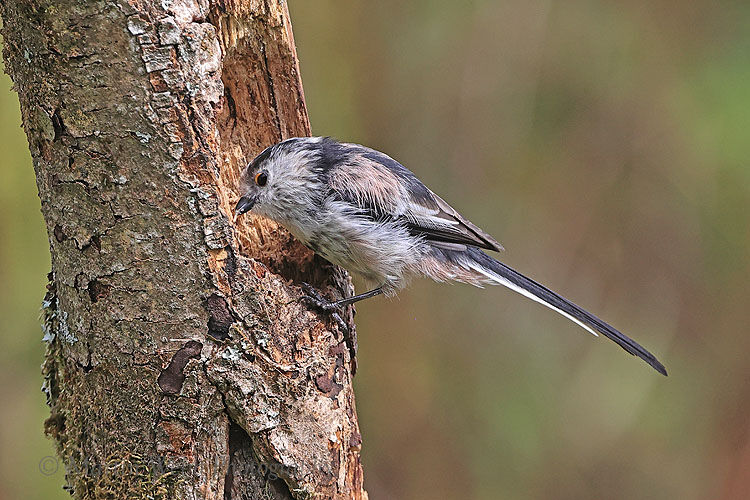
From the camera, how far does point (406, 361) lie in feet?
12.6

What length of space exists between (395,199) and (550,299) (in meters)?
0.72

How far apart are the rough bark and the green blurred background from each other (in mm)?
1724

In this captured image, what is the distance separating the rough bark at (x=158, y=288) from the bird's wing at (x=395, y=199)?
660mm

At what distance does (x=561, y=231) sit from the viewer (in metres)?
4.00

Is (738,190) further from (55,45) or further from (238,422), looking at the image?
(55,45)

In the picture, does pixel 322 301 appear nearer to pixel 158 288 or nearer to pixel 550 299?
pixel 158 288

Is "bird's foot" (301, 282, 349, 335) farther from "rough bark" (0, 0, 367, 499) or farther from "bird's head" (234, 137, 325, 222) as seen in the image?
"bird's head" (234, 137, 325, 222)

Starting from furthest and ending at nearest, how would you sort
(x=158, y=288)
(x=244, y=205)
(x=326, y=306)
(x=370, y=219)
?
(x=370, y=219)
(x=244, y=205)
(x=326, y=306)
(x=158, y=288)

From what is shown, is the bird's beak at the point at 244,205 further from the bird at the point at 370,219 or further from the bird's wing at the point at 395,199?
the bird's wing at the point at 395,199

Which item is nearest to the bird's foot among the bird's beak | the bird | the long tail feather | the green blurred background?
the bird

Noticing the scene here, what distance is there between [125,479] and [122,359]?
1.12 feet

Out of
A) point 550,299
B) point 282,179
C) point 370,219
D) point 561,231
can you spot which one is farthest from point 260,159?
point 561,231

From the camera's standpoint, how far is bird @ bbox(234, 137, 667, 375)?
2592 mm

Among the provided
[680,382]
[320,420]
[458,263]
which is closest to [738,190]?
[680,382]
